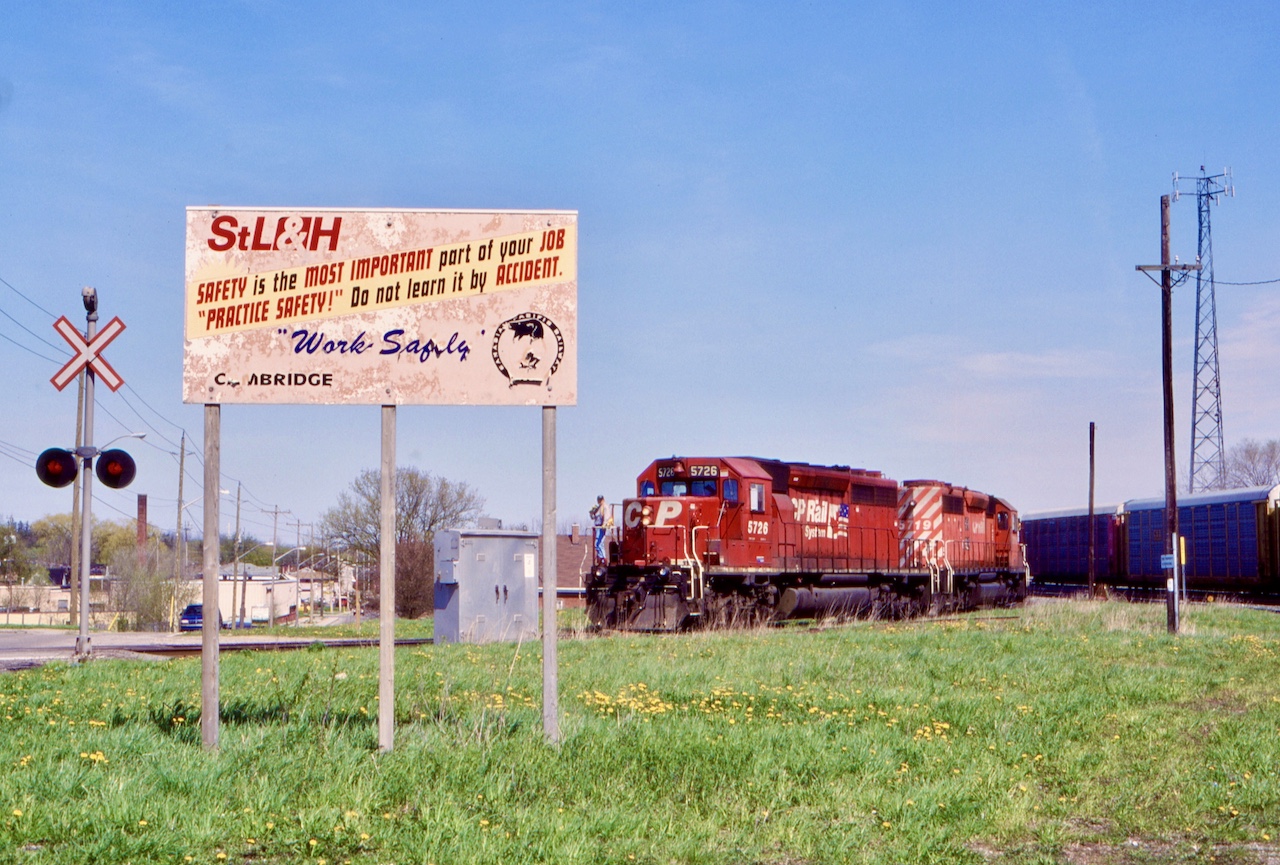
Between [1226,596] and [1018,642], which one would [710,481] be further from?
[1226,596]

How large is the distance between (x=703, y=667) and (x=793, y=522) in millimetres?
12835

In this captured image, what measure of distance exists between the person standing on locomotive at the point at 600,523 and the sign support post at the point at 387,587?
16.7 metres

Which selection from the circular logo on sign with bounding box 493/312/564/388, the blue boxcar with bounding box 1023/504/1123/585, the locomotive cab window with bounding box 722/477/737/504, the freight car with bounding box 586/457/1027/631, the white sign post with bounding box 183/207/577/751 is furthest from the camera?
the blue boxcar with bounding box 1023/504/1123/585

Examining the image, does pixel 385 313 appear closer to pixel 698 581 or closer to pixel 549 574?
pixel 549 574

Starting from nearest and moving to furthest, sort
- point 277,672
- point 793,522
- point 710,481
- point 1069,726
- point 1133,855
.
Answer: point 1133,855 < point 1069,726 < point 277,672 < point 710,481 < point 793,522

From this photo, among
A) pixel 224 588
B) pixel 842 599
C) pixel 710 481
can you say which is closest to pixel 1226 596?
pixel 842 599

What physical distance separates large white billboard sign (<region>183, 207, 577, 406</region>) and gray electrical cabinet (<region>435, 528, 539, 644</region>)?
13.3 m

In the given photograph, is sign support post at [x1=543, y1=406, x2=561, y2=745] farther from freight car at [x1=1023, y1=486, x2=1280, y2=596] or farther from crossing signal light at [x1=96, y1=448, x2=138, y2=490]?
freight car at [x1=1023, y1=486, x2=1280, y2=596]

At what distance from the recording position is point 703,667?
14.2 metres

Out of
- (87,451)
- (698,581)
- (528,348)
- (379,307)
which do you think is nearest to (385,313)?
(379,307)

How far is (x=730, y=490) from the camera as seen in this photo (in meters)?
24.8

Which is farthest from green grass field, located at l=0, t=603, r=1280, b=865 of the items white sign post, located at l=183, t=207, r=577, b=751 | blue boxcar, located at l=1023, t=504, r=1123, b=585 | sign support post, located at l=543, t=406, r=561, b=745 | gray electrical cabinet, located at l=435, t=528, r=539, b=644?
blue boxcar, located at l=1023, t=504, r=1123, b=585

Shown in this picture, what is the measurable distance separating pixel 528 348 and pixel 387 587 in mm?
1994

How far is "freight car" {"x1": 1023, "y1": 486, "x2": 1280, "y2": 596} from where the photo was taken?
35.8 m
